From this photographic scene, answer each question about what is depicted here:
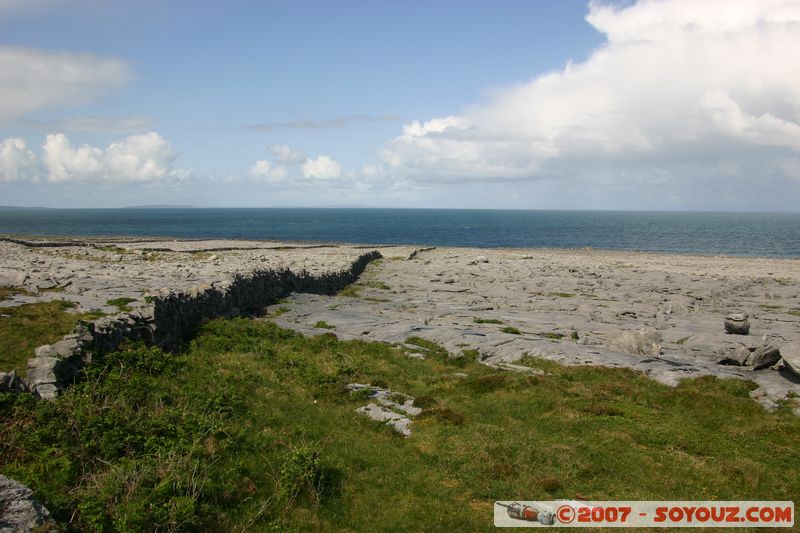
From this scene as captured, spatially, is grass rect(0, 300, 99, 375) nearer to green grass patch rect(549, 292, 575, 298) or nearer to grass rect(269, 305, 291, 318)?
grass rect(269, 305, 291, 318)

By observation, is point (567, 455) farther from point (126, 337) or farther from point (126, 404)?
point (126, 337)

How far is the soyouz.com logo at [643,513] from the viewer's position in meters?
10.5

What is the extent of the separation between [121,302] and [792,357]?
24778 mm

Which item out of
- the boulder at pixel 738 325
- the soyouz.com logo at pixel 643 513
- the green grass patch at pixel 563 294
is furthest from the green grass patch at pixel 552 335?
the soyouz.com logo at pixel 643 513

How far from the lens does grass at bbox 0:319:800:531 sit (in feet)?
33.2

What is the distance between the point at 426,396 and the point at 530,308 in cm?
2006

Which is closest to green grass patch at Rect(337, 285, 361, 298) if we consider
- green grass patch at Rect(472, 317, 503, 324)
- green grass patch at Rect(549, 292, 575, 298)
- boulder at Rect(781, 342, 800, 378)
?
green grass patch at Rect(472, 317, 503, 324)

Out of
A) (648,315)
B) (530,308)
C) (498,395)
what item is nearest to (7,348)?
(498,395)

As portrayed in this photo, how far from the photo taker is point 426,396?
17188 mm

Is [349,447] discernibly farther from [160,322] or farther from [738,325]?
[738,325]

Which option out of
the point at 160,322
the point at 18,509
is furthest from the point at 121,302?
the point at 18,509

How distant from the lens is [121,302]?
2062 centimetres

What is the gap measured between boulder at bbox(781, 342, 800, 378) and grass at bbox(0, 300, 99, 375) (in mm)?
23554

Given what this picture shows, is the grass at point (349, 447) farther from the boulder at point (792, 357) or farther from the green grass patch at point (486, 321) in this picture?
the green grass patch at point (486, 321)
